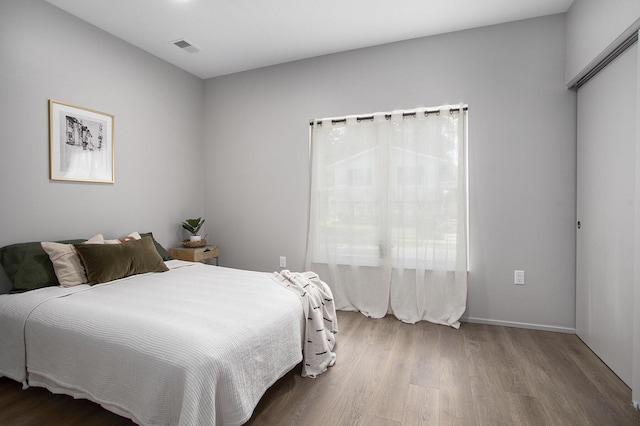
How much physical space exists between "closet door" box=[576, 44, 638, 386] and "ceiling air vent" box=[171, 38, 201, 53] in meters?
3.54

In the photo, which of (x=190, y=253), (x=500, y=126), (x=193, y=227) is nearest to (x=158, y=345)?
(x=190, y=253)

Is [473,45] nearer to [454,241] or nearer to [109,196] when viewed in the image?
[454,241]

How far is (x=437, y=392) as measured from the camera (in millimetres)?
1986

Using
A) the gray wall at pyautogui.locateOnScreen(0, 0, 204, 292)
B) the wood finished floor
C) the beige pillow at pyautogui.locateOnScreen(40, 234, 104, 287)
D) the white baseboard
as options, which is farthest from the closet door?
the gray wall at pyautogui.locateOnScreen(0, 0, 204, 292)

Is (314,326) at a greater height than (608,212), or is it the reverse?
(608,212)

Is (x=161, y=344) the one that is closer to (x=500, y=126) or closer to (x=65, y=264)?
(x=65, y=264)

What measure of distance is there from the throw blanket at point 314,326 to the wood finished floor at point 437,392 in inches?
3.0

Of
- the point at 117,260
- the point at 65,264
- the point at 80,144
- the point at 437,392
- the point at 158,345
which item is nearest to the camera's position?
the point at 158,345

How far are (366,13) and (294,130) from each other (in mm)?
1418

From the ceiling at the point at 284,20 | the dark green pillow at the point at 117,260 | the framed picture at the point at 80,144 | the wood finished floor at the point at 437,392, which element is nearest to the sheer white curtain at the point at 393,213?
the wood finished floor at the point at 437,392

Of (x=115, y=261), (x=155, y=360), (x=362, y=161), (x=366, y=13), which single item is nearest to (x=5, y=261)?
(x=115, y=261)

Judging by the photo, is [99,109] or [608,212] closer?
[608,212]

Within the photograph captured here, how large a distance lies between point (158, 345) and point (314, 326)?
1.03m

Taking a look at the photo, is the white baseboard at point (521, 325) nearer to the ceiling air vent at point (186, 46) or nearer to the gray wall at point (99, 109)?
the gray wall at point (99, 109)
